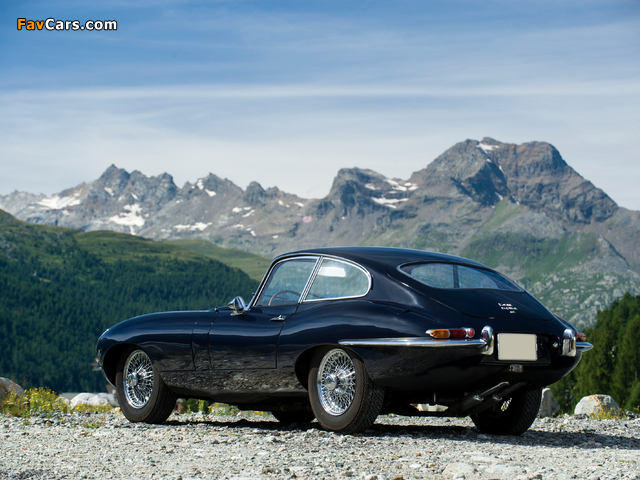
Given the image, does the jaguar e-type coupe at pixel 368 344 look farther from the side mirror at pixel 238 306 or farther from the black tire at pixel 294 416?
the black tire at pixel 294 416

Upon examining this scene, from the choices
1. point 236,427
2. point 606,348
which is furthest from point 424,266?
point 606,348

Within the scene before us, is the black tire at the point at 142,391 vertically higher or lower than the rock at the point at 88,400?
higher

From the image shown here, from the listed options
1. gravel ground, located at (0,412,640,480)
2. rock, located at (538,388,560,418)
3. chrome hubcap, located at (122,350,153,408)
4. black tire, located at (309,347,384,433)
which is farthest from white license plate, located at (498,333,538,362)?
rock, located at (538,388,560,418)

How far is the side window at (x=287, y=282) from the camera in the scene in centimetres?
756

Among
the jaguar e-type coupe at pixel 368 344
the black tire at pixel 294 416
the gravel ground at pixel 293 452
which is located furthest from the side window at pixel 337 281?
the black tire at pixel 294 416

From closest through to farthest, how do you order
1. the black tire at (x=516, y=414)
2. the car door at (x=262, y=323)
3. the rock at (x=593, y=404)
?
the car door at (x=262, y=323)
the black tire at (x=516, y=414)
the rock at (x=593, y=404)

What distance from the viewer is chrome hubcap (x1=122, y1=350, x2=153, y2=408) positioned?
855 centimetres

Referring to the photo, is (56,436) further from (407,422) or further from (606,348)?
(606,348)

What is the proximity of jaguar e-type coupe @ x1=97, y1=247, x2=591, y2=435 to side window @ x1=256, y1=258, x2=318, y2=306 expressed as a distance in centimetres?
2

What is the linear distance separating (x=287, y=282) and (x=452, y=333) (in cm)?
223

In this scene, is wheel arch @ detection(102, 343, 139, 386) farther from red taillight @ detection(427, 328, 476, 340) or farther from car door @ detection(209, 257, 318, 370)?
red taillight @ detection(427, 328, 476, 340)

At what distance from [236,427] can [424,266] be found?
9.41 feet

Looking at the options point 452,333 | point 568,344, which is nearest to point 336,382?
point 452,333

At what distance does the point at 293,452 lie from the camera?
591cm
